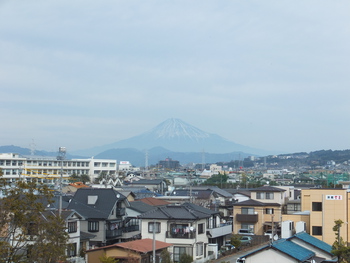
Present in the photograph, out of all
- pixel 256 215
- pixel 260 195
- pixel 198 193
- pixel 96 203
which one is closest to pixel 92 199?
pixel 96 203

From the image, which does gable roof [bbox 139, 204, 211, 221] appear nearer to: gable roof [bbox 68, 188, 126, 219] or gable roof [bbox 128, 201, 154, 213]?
gable roof [bbox 68, 188, 126, 219]

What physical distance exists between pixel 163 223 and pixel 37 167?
200 ft

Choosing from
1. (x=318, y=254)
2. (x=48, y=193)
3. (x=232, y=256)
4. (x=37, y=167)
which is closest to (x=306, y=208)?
(x=232, y=256)

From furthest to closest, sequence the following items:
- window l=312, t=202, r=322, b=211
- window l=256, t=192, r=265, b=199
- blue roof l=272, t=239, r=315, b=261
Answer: window l=256, t=192, r=265, b=199 < window l=312, t=202, r=322, b=211 < blue roof l=272, t=239, r=315, b=261

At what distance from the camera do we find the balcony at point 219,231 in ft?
86.4

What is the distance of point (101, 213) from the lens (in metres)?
27.5

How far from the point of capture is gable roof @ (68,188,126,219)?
1077 inches

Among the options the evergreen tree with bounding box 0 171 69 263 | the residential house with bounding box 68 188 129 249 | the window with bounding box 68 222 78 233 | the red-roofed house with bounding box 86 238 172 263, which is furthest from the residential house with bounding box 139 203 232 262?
the evergreen tree with bounding box 0 171 69 263

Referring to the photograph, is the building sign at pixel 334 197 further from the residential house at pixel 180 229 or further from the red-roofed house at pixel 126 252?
the red-roofed house at pixel 126 252

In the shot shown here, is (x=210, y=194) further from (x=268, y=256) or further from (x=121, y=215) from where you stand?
(x=268, y=256)

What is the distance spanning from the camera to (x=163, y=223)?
24.2 m

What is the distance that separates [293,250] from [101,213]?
12295mm

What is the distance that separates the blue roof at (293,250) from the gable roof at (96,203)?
11276 mm

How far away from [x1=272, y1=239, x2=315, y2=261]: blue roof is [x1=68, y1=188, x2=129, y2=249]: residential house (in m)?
11.3
